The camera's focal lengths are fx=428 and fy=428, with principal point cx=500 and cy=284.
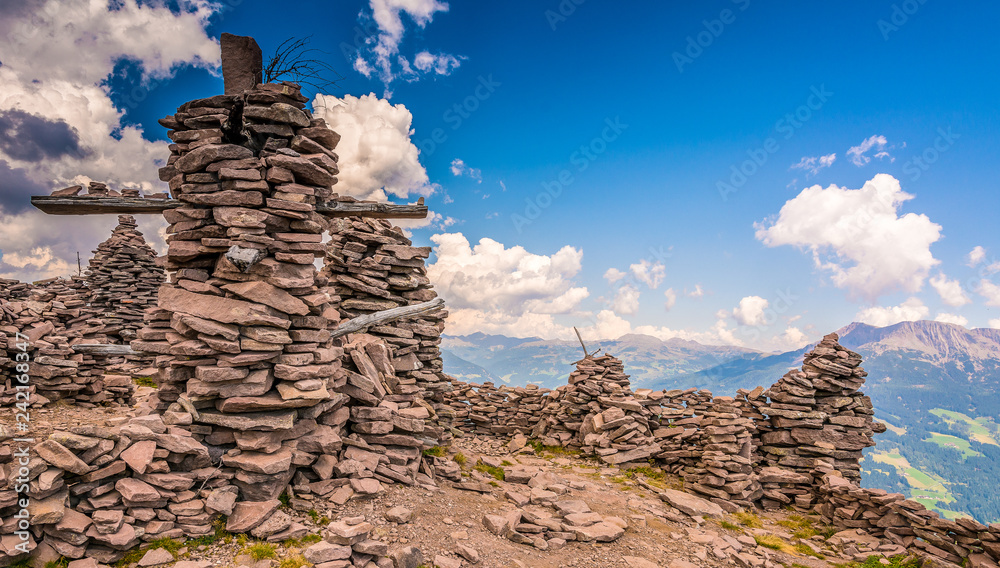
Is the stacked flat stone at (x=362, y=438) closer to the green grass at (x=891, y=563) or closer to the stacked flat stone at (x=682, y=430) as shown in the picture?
the stacked flat stone at (x=682, y=430)

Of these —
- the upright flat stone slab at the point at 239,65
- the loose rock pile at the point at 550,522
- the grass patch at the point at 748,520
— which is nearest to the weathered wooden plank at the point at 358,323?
the loose rock pile at the point at 550,522

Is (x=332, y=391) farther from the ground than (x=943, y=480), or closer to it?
farther from the ground

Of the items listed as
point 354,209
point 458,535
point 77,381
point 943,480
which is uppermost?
point 354,209

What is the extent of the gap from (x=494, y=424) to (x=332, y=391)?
1538cm

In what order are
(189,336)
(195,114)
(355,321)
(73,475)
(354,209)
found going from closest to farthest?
(73,475)
(189,336)
(195,114)
(354,209)
(355,321)

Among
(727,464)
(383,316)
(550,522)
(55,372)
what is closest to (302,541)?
(550,522)

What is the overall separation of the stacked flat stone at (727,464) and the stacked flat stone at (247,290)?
1353 centimetres

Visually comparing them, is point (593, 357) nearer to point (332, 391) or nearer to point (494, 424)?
point (494, 424)

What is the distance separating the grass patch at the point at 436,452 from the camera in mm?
13197

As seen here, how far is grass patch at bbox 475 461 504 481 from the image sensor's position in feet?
46.4

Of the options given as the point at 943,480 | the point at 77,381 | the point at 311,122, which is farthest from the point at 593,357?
the point at 943,480

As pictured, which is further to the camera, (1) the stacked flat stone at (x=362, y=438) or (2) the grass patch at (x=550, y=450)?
(2) the grass patch at (x=550, y=450)

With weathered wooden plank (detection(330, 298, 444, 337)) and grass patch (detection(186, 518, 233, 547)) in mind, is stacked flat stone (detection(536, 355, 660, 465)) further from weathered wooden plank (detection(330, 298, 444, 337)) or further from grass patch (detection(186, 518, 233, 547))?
grass patch (detection(186, 518, 233, 547))

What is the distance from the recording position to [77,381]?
574 inches
